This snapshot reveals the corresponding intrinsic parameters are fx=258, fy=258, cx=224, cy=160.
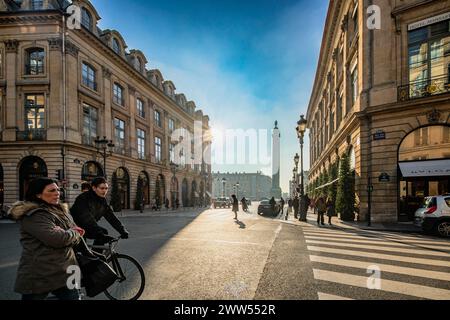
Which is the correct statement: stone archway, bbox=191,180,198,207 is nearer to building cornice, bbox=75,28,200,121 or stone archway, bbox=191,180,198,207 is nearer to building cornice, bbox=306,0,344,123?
building cornice, bbox=75,28,200,121

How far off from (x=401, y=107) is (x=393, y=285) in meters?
14.1

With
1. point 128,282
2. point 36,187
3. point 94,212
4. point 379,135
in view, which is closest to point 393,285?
→ point 128,282

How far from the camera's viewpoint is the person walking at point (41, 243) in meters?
2.55

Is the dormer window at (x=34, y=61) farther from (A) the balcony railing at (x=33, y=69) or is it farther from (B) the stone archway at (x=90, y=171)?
(B) the stone archway at (x=90, y=171)

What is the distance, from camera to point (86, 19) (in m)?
26.9

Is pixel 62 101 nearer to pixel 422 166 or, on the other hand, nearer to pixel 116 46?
pixel 116 46

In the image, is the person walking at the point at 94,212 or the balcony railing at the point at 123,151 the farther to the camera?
the balcony railing at the point at 123,151

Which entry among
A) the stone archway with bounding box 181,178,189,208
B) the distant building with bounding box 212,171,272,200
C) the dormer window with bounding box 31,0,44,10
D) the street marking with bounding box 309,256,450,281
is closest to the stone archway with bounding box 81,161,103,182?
the dormer window with bounding box 31,0,44,10

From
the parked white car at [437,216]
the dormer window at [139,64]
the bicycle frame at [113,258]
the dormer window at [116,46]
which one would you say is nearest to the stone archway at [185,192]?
A: the dormer window at [139,64]

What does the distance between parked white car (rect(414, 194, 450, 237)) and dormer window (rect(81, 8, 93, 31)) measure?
31358 mm

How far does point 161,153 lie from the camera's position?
42.8 metres

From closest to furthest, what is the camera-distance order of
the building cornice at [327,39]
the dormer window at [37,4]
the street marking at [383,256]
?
the street marking at [383,256] < the dormer window at [37,4] < the building cornice at [327,39]

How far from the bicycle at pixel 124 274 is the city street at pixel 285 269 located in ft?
0.62
